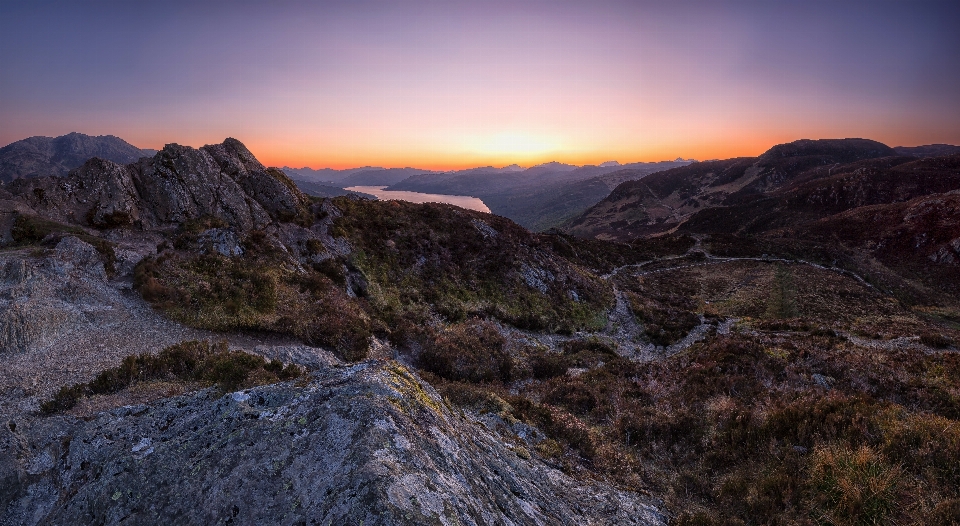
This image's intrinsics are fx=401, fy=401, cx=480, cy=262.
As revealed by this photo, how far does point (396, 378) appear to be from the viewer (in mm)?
6996

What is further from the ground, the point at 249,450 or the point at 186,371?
the point at 249,450

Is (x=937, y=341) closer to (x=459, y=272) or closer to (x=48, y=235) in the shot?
(x=459, y=272)

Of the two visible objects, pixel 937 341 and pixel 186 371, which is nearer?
pixel 186 371

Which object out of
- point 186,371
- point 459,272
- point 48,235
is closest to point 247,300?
point 186,371

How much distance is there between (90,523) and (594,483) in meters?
8.21

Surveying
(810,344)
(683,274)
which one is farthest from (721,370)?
(683,274)

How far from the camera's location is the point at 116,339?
13.0 m

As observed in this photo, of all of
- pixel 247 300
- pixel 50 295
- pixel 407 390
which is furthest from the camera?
pixel 247 300

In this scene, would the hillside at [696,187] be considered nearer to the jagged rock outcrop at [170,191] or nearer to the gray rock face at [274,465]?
the jagged rock outcrop at [170,191]

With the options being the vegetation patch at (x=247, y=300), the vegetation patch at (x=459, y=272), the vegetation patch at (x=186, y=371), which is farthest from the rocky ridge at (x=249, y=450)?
the vegetation patch at (x=459, y=272)

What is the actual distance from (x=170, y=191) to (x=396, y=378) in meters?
26.8

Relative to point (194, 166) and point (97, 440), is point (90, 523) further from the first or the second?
point (194, 166)

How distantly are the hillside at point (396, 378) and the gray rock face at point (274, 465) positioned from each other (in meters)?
0.03

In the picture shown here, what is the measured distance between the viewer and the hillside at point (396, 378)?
5012mm
